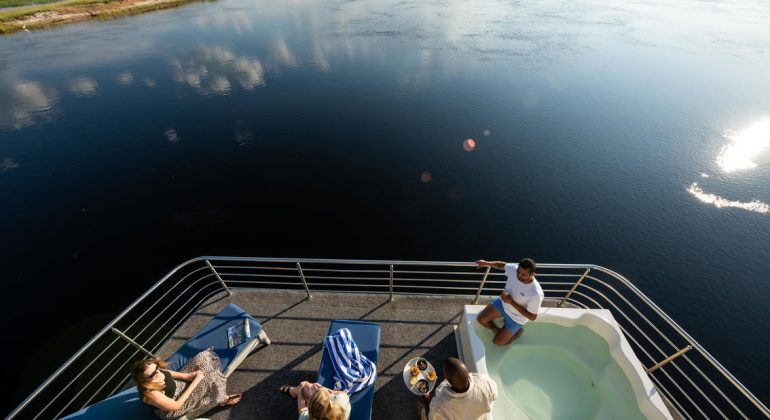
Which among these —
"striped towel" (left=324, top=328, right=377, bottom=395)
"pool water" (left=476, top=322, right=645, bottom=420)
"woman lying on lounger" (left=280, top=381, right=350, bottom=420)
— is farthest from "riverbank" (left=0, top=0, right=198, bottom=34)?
"pool water" (left=476, top=322, right=645, bottom=420)

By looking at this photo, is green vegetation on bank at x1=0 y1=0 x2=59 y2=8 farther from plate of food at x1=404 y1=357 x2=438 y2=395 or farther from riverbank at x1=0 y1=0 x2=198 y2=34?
plate of food at x1=404 y1=357 x2=438 y2=395

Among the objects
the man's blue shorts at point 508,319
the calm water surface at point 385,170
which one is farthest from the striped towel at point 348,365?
the calm water surface at point 385,170

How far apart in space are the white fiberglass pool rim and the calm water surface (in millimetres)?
8262

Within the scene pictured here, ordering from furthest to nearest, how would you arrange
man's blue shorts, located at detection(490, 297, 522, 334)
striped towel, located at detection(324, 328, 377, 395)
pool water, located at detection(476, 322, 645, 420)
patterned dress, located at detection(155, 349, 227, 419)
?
man's blue shorts, located at detection(490, 297, 522, 334) < pool water, located at detection(476, 322, 645, 420) < striped towel, located at detection(324, 328, 377, 395) < patterned dress, located at detection(155, 349, 227, 419)

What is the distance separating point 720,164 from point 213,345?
94.2 feet

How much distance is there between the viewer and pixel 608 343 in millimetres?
6148

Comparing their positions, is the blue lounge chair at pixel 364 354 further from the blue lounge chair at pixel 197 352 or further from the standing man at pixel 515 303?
the standing man at pixel 515 303

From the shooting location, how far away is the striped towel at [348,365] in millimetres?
5078

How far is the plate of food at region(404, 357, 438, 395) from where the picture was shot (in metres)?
4.74

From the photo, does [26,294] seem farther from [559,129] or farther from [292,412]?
[559,129]

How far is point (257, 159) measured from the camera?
20.9 meters

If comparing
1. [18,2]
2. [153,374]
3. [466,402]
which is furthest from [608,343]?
[18,2]

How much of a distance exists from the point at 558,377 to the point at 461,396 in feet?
11.8

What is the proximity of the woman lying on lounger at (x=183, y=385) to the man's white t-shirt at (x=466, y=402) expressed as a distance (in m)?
3.69
